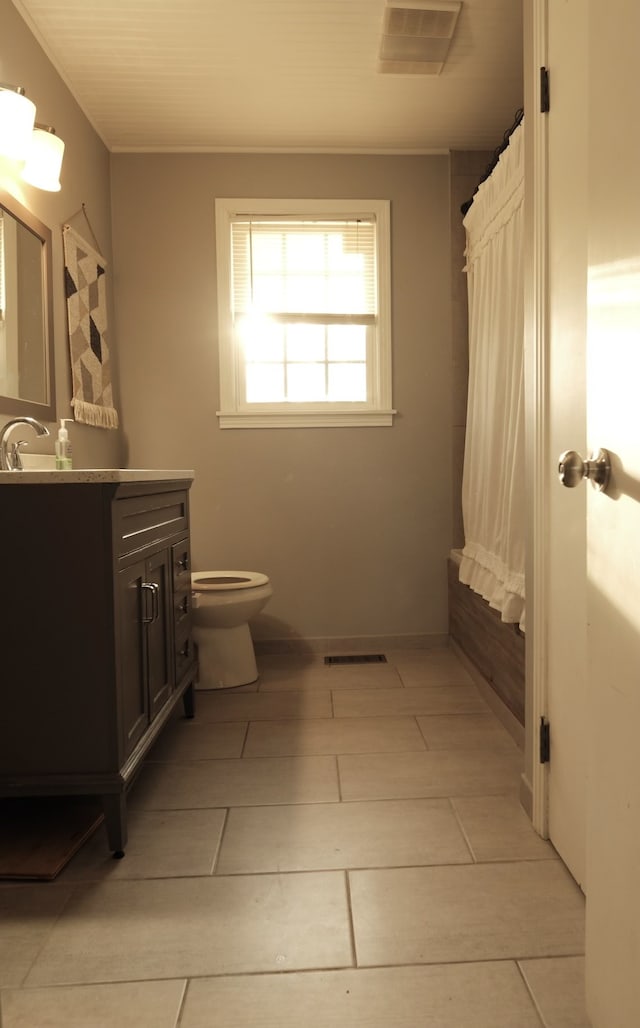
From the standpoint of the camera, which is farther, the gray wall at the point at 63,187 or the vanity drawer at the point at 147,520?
the gray wall at the point at 63,187

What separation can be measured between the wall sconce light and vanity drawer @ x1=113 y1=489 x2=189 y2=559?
108 centimetres

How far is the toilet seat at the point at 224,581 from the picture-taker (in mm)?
2795

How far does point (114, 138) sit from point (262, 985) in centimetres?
333

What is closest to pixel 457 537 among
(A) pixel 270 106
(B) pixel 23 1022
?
(A) pixel 270 106

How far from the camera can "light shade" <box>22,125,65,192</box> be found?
2.21 metres

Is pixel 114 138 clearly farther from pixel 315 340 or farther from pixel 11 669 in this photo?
pixel 11 669

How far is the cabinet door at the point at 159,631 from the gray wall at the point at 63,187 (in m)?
0.64

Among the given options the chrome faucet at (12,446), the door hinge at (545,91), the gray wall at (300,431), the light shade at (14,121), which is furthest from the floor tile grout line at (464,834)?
the light shade at (14,121)

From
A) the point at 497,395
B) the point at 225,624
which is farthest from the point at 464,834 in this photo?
the point at 497,395

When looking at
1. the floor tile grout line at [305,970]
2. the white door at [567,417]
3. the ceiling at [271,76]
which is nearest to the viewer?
the floor tile grout line at [305,970]

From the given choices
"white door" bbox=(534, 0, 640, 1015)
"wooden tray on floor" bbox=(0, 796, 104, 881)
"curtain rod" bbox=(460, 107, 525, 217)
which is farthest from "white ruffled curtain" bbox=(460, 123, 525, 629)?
"wooden tray on floor" bbox=(0, 796, 104, 881)

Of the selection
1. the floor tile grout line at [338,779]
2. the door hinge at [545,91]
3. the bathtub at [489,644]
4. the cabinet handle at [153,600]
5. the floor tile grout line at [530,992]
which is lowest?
the floor tile grout line at [338,779]

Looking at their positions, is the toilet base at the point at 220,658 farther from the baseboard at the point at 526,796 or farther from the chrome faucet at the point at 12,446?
the baseboard at the point at 526,796

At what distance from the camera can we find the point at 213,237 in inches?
131
